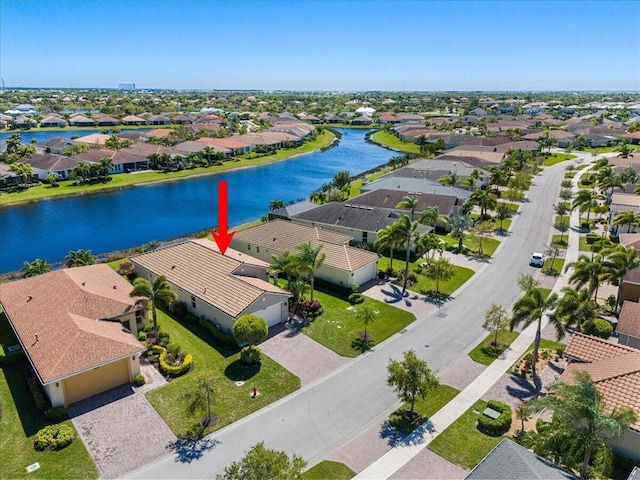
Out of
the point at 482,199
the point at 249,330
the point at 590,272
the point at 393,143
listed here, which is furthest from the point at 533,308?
the point at 393,143

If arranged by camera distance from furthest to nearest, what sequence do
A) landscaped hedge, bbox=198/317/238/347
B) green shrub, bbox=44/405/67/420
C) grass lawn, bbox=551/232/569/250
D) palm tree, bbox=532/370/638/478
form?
grass lawn, bbox=551/232/569/250
landscaped hedge, bbox=198/317/238/347
green shrub, bbox=44/405/67/420
palm tree, bbox=532/370/638/478

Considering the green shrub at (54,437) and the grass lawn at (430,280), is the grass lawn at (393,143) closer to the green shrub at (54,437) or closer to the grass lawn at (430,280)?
the grass lawn at (430,280)

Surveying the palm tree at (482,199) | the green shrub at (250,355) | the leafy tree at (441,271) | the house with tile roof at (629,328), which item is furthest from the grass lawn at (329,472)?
the palm tree at (482,199)

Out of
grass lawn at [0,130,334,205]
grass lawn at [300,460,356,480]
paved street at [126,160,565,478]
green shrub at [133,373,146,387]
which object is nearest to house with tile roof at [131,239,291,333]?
green shrub at [133,373,146,387]

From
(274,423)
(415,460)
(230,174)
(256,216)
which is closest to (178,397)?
(274,423)

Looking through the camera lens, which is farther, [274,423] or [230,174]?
[230,174]

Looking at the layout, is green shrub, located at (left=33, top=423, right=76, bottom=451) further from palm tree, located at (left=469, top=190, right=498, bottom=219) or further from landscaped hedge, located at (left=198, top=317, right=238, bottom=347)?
palm tree, located at (left=469, top=190, right=498, bottom=219)

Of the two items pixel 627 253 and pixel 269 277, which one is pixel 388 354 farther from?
pixel 627 253

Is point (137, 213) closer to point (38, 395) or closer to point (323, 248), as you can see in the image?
point (323, 248)
